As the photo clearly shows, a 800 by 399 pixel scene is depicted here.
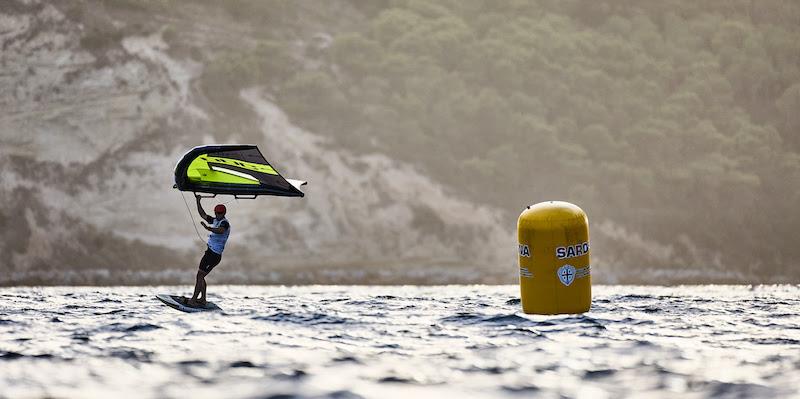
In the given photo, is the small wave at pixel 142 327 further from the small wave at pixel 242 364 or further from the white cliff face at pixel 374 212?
the white cliff face at pixel 374 212

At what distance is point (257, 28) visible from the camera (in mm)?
43375

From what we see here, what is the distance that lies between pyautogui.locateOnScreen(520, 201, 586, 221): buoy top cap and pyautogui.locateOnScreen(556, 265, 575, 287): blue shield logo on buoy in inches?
29.0

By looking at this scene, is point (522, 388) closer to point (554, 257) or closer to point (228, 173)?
point (554, 257)

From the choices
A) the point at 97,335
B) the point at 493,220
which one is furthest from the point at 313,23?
the point at 97,335

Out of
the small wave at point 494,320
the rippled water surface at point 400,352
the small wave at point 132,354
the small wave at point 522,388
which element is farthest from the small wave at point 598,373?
the small wave at point 132,354

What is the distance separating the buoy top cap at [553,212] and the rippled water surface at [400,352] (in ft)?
4.98

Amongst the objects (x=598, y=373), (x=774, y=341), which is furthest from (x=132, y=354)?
(x=774, y=341)

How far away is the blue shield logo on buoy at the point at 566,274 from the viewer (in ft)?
49.3

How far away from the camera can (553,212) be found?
15.2 m

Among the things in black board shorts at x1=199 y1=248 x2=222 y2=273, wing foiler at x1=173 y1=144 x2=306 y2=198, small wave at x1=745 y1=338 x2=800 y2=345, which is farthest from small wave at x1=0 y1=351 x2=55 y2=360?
small wave at x1=745 y1=338 x2=800 y2=345

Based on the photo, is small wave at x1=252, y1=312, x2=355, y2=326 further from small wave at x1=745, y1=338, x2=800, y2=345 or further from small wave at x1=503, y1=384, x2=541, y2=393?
small wave at x1=503, y1=384, x2=541, y2=393

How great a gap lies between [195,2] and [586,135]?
17.8 meters

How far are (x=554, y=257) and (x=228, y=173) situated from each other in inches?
224

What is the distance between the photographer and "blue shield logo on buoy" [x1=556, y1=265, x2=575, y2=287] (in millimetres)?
15039
